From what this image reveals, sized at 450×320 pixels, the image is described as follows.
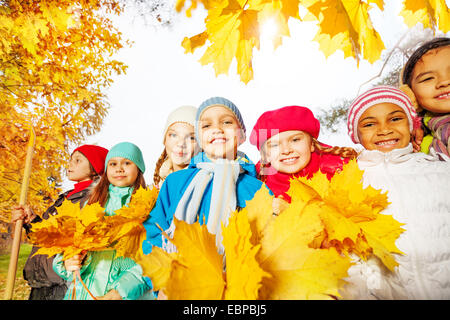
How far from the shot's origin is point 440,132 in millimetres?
933

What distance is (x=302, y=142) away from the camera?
3.34ft

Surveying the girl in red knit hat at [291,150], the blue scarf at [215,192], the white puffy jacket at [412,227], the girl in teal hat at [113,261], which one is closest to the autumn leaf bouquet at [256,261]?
the white puffy jacket at [412,227]

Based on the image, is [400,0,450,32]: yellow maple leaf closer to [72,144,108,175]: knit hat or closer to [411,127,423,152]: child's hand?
[411,127,423,152]: child's hand

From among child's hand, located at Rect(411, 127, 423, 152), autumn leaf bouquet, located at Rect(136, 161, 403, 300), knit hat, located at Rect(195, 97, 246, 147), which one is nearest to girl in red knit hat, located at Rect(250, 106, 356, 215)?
knit hat, located at Rect(195, 97, 246, 147)

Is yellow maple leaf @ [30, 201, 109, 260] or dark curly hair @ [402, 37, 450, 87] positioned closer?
yellow maple leaf @ [30, 201, 109, 260]

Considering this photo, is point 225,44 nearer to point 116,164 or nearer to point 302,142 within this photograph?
point 302,142

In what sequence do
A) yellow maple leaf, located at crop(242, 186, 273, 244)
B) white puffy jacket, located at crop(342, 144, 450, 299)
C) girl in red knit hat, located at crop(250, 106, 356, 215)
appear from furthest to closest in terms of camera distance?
girl in red knit hat, located at crop(250, 106, 356, 215) < white puffy jacket, located at crop(342, 144, 450, 299) < yellow maple leaf, located at crop(242, 186, 273, 244)

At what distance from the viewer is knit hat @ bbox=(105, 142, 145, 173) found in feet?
3.90

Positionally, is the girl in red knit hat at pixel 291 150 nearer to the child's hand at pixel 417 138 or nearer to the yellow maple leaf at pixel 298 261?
the child's hand at pixel 417 138

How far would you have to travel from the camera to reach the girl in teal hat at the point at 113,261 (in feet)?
2.99

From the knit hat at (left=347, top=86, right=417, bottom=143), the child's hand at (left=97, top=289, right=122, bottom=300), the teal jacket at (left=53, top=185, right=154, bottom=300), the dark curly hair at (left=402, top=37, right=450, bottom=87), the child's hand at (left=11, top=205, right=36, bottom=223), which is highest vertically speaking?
the dark curly hair at (left=402, top=37, right=450, bottom=87)

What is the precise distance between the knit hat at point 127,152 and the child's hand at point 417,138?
1178mm

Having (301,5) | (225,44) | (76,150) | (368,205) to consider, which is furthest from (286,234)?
(76,150)

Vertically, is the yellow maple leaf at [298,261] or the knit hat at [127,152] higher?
the knit hat at [127,152]
